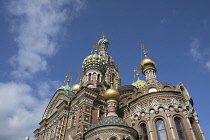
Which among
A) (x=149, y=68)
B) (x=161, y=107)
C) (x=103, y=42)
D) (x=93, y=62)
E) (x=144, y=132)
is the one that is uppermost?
(x=103, y=42)

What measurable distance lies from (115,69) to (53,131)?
36.5ft

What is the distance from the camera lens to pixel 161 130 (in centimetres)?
1139

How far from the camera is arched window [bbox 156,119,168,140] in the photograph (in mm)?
11102

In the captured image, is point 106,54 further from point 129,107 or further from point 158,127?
point 158,127

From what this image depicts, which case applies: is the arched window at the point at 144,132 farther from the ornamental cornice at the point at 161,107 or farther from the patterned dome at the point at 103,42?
the patterned dome at the point at 103,42

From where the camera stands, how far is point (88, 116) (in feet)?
43.9

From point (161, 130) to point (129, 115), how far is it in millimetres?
2657

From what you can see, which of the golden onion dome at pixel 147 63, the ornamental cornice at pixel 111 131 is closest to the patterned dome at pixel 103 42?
the golden onion dome at pixel 147 63

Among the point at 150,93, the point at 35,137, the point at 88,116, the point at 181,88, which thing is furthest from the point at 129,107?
the point at 35,137

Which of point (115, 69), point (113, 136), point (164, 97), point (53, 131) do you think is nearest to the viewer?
point (113, 136)

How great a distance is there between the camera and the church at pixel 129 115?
36.2 feet

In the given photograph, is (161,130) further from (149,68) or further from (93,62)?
(93,62)

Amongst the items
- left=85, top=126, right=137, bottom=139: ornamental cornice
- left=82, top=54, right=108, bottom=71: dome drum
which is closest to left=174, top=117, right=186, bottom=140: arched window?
left=85, top=126, right=137, bottom=139: ornamental cornice

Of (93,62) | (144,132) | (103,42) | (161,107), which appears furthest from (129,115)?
(103,42)
